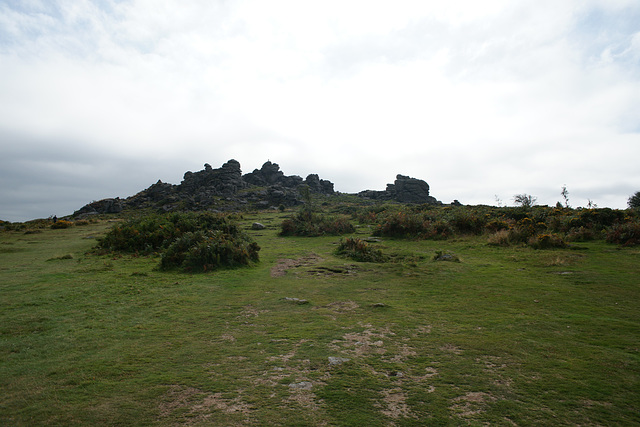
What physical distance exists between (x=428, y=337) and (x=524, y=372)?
5.90 feet

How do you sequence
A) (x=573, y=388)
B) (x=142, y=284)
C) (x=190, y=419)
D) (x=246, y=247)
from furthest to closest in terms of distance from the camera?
(x=246, y=247) < (x=142, y=284) < (x=573, y=388) < (x=190, y=419)

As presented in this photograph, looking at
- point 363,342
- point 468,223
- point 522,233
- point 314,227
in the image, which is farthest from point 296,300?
point 314,227

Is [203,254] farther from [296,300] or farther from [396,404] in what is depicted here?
[396,404]

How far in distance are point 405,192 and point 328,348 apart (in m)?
92.8

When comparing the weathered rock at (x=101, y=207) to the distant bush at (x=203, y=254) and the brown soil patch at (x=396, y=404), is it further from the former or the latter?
the brown soil patch at (x=396, y=404)

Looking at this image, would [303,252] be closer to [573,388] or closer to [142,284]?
[142,284]

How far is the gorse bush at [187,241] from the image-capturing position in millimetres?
14227

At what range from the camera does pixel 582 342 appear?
5715 millimetres

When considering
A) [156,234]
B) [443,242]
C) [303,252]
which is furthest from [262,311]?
[443,242]

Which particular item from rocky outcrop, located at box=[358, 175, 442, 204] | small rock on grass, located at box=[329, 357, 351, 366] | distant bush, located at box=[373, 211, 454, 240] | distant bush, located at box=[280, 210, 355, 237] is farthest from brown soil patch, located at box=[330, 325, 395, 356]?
rocky outcrop, located at box=[358, 175, 442, 204]

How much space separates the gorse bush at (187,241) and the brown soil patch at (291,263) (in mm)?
1413

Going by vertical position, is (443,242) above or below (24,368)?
above

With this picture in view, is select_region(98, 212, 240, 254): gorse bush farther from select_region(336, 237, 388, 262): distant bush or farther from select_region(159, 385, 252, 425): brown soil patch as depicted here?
select_region(159, 385, 252, 425): brown soil patch

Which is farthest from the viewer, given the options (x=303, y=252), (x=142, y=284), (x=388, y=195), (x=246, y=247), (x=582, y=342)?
(x=388, y=195)
